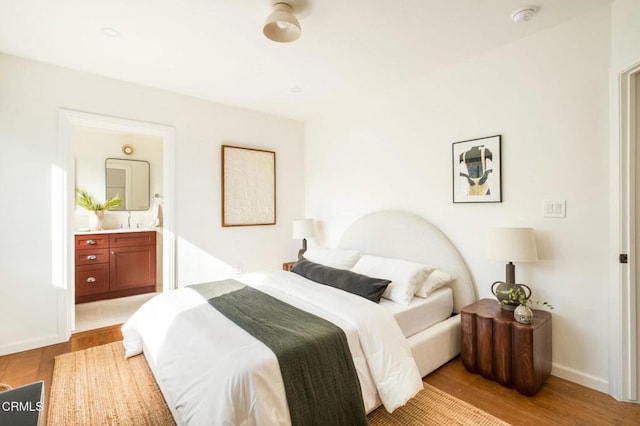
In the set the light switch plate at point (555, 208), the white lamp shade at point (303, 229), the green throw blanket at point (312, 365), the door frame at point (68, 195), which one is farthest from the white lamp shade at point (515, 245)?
the door frame at point (68, 195)

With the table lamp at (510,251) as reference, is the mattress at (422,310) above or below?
below

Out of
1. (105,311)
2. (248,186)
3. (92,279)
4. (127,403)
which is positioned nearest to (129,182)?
(92,279)

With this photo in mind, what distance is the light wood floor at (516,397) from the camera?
179 cm

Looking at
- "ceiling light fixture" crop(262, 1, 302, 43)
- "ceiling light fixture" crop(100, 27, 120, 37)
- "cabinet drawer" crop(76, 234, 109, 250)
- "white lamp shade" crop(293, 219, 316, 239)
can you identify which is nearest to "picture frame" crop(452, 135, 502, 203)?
"ceiling light fixture" crop(262, 1, 302, 43)

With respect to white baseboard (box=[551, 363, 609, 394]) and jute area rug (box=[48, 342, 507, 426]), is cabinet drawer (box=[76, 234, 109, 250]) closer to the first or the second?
jute area rug (box=[48, 342, 507, 426])

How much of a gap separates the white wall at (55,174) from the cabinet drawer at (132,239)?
3.97ft

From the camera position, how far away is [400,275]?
8.33ft

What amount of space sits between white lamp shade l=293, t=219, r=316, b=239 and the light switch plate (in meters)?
2.57

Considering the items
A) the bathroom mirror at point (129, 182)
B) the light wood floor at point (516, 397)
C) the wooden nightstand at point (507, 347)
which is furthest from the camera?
the bathroom mirror at point (129, 182)

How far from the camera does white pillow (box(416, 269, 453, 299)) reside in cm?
251

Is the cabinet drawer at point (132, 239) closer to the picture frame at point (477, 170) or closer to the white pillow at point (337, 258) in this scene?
the white pillow at point (337, 258)

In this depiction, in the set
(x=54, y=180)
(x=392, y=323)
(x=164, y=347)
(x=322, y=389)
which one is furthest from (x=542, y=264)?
(x=54, y=180)

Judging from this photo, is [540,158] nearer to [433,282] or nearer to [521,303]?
[521,303]

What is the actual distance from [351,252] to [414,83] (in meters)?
1.86
